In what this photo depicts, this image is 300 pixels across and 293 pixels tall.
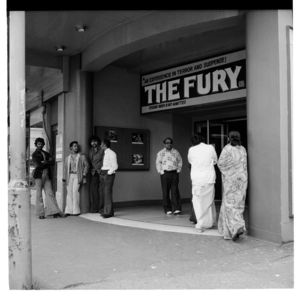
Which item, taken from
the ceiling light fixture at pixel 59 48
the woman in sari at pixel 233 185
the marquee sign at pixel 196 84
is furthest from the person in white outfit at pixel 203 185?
the ceiling light fixture at pixel 59 48

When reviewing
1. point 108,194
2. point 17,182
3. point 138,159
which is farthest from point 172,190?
point 17,182

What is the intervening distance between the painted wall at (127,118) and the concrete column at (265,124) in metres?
4.88

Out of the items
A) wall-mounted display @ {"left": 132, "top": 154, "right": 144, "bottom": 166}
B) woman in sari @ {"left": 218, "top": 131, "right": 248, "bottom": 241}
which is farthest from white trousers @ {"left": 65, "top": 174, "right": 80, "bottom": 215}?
woman in sari @ {"left": 218, "top": 131, "right": 248, "bottom": 241}

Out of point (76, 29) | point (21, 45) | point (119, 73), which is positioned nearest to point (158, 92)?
point (119, 73)

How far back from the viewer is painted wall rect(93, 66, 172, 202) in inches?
403

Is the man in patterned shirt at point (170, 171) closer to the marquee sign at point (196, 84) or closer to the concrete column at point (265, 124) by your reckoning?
the marquee sign at point (196, 84)

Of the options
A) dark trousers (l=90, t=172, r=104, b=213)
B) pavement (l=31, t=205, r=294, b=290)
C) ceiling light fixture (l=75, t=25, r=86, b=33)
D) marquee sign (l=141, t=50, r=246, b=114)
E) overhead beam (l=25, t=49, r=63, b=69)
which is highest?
ceiling light fixture (l=75, t=25, r=86, b=33)

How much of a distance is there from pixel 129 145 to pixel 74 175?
1.98m

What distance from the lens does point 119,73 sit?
10578mm

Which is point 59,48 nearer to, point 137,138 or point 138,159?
point 137,138

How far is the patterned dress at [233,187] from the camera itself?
6008 millimetres

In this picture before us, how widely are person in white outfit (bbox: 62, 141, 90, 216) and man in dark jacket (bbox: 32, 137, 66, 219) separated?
17.4 inches

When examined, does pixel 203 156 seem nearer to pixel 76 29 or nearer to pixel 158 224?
pixel 158 224

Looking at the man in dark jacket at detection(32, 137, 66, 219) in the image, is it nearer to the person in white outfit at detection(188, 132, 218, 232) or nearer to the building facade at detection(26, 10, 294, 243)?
the building facade at detection(26, 10, 294, 243)
